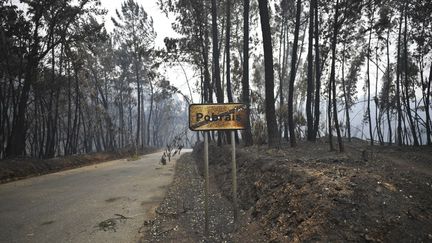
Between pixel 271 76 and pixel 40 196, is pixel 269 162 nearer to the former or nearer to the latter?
pixel 271 76

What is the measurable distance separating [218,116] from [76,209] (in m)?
4.06

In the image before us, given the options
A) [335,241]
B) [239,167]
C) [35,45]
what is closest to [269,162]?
[239,167]

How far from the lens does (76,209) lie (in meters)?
6.41

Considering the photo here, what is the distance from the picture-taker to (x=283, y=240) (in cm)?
382

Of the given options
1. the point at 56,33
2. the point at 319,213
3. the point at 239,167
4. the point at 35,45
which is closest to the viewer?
the point at 319,213

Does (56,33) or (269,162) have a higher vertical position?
(56,33)

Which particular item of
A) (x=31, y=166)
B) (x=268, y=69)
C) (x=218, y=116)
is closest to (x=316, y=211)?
(x=218, y=116)

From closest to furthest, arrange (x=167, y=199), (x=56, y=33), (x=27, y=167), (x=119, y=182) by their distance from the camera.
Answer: (x=167, y=199) < (x=119, y=182) < (x=27, y=167) < (x=56, y=33)

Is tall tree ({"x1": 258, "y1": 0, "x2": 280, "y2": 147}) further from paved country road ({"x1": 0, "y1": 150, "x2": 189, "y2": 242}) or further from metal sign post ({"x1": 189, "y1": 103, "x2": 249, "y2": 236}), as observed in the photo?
metal sign post ({"x1": 189, "y1": 103, "x2": 249, "y2": 236})

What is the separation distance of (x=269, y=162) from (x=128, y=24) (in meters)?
26.1

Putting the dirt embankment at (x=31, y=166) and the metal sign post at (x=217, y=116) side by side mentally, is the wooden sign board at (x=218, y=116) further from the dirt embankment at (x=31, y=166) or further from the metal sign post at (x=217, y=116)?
the dirt embankment at (x=31, y=166)

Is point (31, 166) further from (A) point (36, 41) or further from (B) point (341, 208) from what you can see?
(B) point (341, 208)

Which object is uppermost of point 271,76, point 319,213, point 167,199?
point 271,76

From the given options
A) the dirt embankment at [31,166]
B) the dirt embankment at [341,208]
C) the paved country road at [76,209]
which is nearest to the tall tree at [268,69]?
the paved country road at [76,209]
